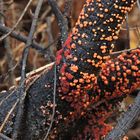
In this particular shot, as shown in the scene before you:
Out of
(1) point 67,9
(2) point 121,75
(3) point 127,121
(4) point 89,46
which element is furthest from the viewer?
(1) point 67,9

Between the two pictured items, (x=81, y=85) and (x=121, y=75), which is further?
(x=121, y=75)

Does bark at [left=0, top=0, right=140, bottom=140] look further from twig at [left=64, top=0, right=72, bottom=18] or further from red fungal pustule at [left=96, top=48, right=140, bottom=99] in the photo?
twig at [left=64, top=0, right=72, bottom=18]

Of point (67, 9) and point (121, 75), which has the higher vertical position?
point (67, 9)

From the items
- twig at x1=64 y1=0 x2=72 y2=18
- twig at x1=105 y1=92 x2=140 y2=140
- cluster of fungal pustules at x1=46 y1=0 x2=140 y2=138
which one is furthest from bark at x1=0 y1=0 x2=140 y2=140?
twig at x1=64 y1=0 x2=72 y2=18

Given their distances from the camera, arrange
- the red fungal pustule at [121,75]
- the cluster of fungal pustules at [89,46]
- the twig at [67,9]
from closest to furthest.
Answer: the cluster of fungal pustules at [89,46]
the red fungal pustule at [121,75]
the twig at [67,9]

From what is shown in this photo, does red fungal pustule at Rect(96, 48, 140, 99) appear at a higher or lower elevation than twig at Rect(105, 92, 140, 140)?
higher

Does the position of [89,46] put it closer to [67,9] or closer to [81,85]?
[81,85]

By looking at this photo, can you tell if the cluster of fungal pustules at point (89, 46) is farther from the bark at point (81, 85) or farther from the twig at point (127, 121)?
the twig at point (127, 121)

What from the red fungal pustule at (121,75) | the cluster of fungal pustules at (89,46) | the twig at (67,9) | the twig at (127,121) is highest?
the twig at (67,9)

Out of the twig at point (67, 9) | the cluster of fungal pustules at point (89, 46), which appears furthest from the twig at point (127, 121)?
the twig at point (67, 9)

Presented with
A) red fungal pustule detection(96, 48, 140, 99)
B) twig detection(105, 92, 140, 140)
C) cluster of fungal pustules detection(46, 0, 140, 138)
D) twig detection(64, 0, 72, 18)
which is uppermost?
twig detection(64, 0, 72, 18)

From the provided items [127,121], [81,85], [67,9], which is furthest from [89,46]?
[67,9]
